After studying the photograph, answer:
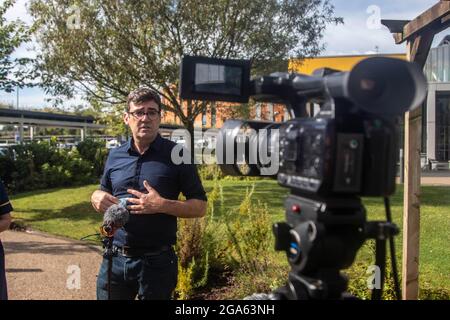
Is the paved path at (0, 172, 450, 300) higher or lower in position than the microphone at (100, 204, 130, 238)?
lower

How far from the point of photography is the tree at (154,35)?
34.7 ft

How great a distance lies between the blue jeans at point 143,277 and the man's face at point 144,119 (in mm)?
674

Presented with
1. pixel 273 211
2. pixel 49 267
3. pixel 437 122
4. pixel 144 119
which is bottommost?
pixel 49 267

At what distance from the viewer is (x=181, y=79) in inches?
61.3

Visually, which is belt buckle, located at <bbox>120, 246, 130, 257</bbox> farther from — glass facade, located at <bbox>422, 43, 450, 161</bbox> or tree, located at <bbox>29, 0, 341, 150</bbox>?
glass facade, located at <bbox>422, 43, 450, 161</bbox>

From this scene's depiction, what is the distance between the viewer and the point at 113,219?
7.84 ft

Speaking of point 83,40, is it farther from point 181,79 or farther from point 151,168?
point 181,79

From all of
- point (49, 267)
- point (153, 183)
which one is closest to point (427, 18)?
point (153, 183)

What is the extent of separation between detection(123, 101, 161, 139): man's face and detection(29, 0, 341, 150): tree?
7988 mm

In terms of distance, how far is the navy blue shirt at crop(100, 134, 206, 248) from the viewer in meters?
2.59

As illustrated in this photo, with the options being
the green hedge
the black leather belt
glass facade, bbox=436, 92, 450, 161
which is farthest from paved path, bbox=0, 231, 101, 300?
glass facade, bbox=436, 92, 450, 161

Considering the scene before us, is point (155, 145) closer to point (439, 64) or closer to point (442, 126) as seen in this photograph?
point (439, 64)

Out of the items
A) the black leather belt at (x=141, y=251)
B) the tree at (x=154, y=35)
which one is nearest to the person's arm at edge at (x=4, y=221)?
the black leather belt at (x=141, y=251)

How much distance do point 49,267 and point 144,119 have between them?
408 cm
